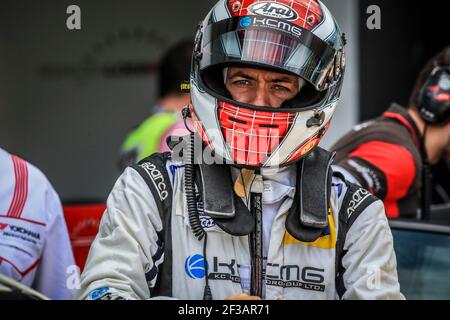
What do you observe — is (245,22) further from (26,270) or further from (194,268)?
(26,270)

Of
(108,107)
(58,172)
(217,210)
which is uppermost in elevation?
(217,210)

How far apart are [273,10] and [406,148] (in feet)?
5.90

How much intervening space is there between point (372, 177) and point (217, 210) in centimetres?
172

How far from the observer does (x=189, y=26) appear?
910cm

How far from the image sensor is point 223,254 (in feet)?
8.24

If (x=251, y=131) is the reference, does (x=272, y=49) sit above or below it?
above

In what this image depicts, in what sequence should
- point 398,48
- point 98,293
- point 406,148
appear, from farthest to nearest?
1. point 398,48
2. point 406,148
3. point 98,293

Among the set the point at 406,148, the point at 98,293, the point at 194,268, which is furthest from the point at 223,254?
the point at 406,148

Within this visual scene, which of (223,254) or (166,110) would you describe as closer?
(223,254)

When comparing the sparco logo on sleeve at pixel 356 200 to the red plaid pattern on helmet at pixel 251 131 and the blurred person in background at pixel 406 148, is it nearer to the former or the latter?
the red plaid pattern on helmet at pixel 251 131

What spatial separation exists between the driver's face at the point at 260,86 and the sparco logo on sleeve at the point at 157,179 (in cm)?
34

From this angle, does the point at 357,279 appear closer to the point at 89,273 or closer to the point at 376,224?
the point at 376,224

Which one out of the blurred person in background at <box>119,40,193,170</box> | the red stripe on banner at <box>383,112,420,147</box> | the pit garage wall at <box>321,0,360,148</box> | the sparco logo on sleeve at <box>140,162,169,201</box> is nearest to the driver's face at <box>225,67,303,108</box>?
the sparco logo on sleeve at <box>140,162,169,201</box>
